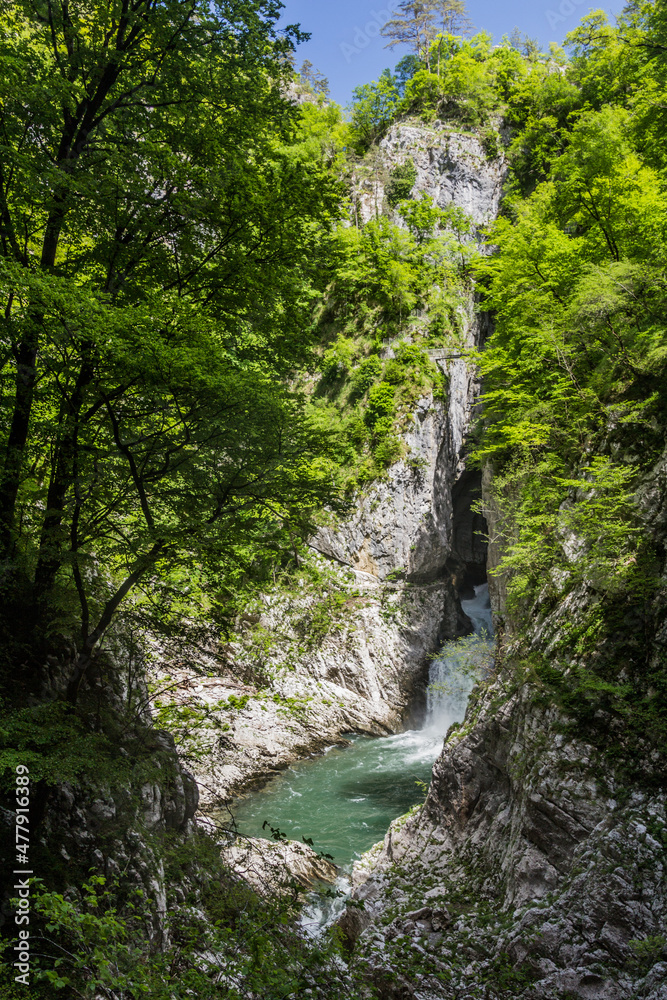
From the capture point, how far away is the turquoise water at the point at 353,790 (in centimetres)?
1092

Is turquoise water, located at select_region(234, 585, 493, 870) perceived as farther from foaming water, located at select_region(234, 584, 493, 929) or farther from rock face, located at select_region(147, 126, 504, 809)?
rock face, located at select_region(147, 126, 504, 809)

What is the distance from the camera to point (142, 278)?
5.52m

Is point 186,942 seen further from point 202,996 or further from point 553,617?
point 553,617

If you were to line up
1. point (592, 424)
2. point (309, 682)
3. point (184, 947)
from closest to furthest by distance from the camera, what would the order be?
point (184, 947) < point (592, 424) < point (309, 682)

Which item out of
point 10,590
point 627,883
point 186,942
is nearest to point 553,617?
point 627,883

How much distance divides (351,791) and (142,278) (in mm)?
12188

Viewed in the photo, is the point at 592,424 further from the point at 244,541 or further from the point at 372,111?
the point at 372,111

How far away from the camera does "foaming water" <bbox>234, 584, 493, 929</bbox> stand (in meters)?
10.7

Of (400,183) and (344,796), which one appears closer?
(344,796)

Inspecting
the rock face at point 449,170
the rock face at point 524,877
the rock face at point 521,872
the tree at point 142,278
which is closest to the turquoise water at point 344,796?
the rock face at point 521,872

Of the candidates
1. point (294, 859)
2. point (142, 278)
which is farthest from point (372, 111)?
point (294, 859)

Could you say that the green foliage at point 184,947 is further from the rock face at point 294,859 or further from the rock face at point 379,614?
the rock face at point 379,614

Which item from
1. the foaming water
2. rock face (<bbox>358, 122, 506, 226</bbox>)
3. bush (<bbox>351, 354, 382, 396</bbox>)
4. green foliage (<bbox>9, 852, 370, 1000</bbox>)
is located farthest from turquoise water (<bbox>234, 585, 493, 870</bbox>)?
rock face (<bbox>358, 122, 506, 226</bbox>)

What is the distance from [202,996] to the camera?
3711mm
